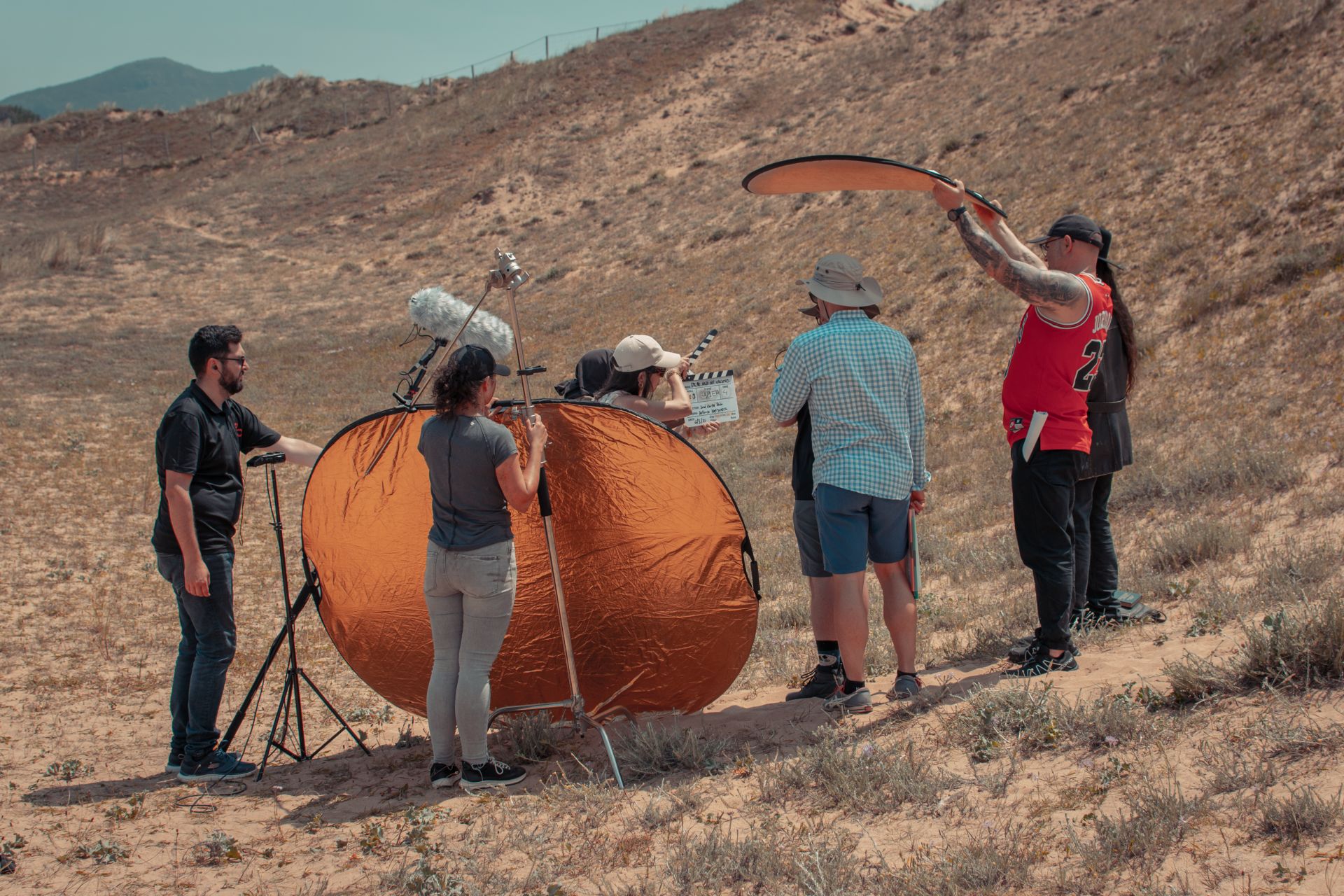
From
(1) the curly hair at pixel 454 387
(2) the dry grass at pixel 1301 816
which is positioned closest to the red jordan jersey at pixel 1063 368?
(2) the dry grass at pixel 1301 816

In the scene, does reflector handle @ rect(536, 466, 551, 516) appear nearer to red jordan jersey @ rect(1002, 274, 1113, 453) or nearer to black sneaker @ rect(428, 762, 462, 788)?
black sneaker @ rect(428, 762, 462, 788)

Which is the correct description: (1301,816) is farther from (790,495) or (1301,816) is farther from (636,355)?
(790,495)

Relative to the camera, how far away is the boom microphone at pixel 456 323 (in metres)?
4.24

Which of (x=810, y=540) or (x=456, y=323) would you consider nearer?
(x=456, y=323)

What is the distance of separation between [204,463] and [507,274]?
166cm

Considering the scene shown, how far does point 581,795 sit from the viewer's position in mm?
4012

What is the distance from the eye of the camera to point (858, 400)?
4.25 m

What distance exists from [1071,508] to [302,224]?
124 ft

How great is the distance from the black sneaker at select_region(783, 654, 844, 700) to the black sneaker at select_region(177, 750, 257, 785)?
9.00 feet

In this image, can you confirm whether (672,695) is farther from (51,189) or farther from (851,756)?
(51,189)

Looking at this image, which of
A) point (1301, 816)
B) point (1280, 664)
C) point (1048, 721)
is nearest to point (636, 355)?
point (1048, 721)

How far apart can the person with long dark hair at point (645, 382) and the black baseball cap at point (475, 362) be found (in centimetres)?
103

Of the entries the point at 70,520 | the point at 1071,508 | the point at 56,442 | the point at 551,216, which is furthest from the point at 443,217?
the point at 1071,508

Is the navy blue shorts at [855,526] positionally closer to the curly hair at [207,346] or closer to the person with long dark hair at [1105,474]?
the person with long dark hair at [1105,474]
